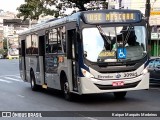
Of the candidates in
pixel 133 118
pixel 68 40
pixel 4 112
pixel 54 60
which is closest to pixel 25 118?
pixel 4 112

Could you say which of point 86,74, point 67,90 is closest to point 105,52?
point 86,74

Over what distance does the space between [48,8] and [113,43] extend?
20621 millimetres

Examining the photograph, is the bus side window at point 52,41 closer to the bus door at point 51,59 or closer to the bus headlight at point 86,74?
the bus door at point 51,59

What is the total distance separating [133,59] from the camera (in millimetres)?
14234

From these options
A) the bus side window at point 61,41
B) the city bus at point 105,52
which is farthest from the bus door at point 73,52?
the bus side window at point 61,41

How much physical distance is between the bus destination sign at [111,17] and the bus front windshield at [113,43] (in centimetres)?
24

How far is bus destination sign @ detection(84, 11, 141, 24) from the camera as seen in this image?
14.2m

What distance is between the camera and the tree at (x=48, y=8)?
3366 centimetres

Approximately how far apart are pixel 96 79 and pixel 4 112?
3.07 metres

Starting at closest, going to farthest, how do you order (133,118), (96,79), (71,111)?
(133,118) → (71,111) → (96,79)

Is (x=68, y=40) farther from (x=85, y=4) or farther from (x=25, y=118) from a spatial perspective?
(x=85, y=4)

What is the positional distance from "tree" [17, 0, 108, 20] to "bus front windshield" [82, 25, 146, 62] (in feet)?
63.6

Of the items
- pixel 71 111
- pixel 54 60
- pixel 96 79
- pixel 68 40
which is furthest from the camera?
pixel 54 60

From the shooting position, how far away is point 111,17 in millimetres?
14430
